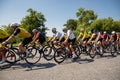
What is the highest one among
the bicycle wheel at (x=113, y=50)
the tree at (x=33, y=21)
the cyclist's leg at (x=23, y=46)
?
the tree at (x=33, y=21)

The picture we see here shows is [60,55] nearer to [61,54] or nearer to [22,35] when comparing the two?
[61,54]

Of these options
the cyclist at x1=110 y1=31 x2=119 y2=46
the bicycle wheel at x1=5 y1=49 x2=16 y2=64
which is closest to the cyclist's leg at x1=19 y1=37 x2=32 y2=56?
the bicycle wheel at x1=5 y1=49 x2=16 y2=64

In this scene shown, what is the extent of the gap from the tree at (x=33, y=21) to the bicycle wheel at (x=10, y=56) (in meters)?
46.9

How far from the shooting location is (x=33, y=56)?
10336 mm

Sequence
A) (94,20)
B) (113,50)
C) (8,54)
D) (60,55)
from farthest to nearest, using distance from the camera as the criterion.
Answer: (94,20) → (113,50) → (60,55) → (8,54)

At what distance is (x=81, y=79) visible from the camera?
6867 millimetres

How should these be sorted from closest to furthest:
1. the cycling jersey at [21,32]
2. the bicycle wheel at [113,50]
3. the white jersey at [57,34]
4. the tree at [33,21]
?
the cycling jersey at [21,32], the white jersey at [57,34], the bicycle wheel at [113,50], the tree at [33,21]

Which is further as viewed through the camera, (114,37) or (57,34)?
(114,37)

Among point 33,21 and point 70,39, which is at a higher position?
point 33,21

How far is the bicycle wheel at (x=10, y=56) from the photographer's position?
8891mm

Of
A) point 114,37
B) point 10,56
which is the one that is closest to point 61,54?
point 10,56

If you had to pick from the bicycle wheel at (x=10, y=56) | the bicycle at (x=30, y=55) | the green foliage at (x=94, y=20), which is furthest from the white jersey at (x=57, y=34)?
the green foliage at (x=94, y=20)

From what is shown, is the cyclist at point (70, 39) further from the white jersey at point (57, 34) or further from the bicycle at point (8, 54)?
the bicycle at point (8, 54)

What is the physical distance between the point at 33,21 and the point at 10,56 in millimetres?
48820
